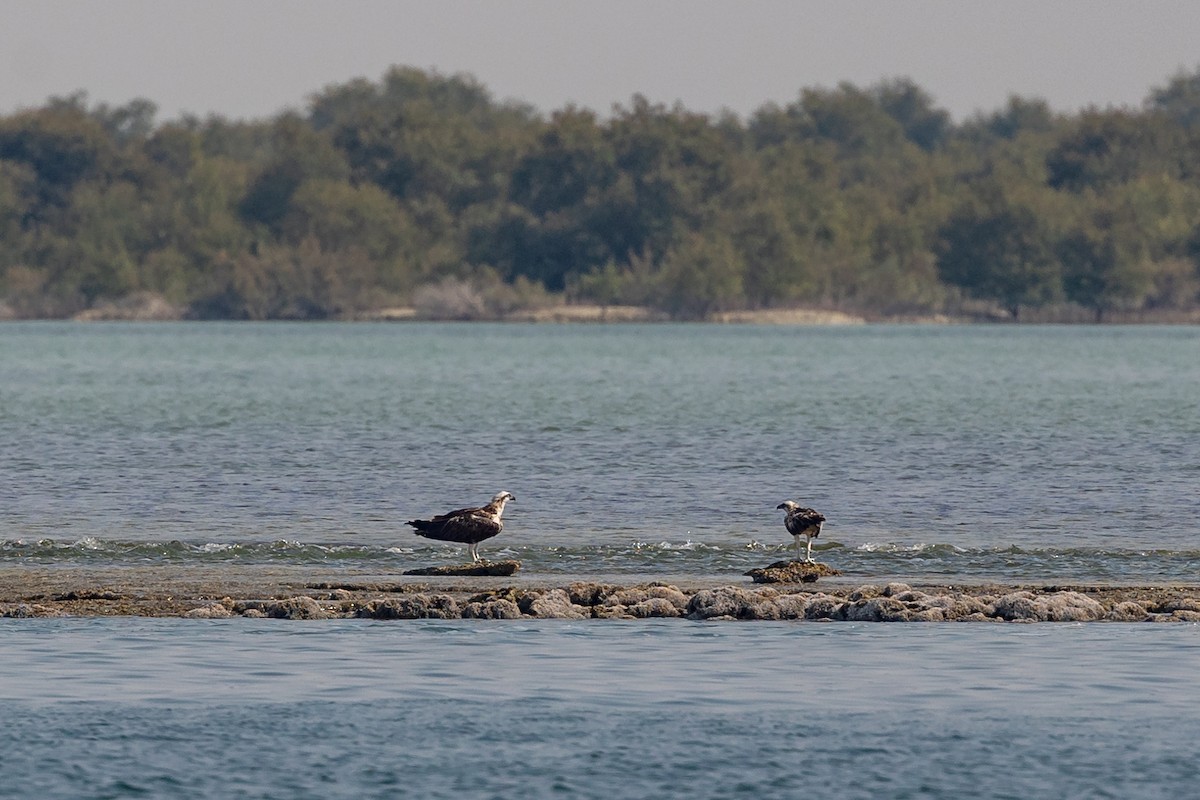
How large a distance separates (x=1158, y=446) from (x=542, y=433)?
15079mm

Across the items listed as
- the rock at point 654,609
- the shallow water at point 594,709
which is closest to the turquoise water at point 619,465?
the rock at point 654,609

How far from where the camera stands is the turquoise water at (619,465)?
102 feet

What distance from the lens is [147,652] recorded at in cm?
2172

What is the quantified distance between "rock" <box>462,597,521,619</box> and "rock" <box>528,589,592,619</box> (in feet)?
0.60

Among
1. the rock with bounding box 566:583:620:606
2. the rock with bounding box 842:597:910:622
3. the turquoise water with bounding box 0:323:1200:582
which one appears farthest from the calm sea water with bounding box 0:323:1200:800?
the rock with bounding box 566:583:620:606

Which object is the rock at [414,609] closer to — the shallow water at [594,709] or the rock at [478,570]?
the shallow water at [594,709]

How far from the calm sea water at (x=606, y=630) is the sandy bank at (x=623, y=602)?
1.28ft

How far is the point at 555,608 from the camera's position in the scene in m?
23.8

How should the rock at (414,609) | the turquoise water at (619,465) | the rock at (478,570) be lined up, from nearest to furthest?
1. the rock at (414,609)
2. the rock at (478,570)
3. the turquoise water at (619,465)

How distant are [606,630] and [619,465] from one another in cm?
2492

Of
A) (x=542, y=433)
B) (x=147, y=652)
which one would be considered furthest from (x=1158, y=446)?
(x=147, y=652)

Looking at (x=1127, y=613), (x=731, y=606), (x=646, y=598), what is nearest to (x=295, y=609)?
(x=646, y=598)

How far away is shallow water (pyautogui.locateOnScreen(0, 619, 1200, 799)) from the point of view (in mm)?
17078

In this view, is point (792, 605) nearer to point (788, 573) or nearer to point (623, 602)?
point (623, 602)
